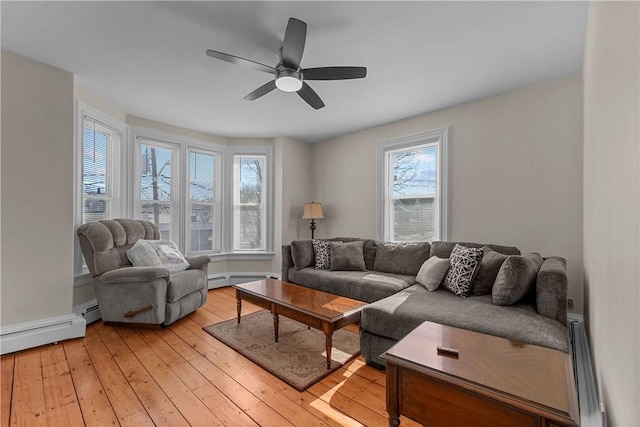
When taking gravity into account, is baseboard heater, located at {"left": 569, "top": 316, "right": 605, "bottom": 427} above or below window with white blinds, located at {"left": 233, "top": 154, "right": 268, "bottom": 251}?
below

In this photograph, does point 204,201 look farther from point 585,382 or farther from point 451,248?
point 585,382

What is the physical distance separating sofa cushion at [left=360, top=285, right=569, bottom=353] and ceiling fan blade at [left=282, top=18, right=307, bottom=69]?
1979mm

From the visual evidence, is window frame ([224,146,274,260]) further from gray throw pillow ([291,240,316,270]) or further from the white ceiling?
the white ceiling

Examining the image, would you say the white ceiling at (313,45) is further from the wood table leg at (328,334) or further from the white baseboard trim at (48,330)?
the white baseboard trim at (48,330)

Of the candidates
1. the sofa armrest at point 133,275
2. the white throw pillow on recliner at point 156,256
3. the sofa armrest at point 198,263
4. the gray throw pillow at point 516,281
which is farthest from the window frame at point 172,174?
the gray throw pillow at point 516,281

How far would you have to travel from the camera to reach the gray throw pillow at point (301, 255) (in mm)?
3934

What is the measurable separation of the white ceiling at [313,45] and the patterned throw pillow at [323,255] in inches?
73.8

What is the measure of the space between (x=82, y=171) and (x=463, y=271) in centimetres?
416

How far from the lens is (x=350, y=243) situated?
3947mm

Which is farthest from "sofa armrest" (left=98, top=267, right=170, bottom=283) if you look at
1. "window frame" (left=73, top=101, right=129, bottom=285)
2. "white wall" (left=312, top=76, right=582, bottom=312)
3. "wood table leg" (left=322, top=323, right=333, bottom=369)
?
"white wall" (left=312, top=76, right=582, bottom=312)

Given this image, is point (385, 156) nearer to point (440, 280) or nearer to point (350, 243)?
point (350, 243)

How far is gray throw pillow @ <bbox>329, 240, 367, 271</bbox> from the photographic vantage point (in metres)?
3.74

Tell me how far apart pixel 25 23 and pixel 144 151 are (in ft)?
7.09

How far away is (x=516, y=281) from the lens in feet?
7.09
